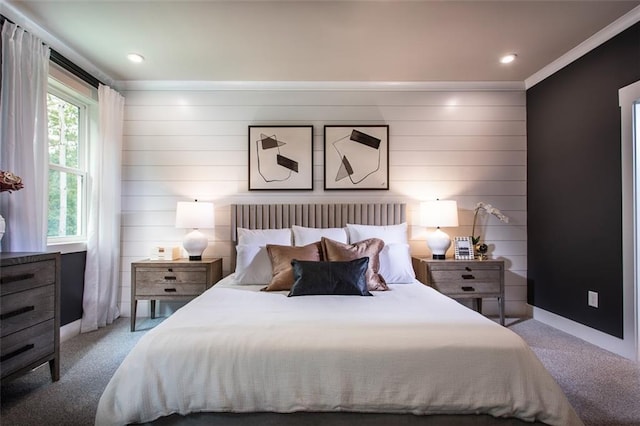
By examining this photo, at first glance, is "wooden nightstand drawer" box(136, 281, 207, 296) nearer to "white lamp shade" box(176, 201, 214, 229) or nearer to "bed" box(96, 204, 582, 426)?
"white lamp shade" box(176, 201, 214, 229)

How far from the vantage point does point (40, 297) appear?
Result: 6.71ft

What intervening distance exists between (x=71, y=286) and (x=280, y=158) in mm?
2365

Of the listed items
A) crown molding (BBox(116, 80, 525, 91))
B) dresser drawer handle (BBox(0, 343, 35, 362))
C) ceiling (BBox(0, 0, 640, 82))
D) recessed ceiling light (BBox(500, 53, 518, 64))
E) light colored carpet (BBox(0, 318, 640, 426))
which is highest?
recessed ceiling light (BBox(500, 53, 518, 64))

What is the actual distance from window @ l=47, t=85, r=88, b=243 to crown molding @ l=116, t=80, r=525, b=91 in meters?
0.64

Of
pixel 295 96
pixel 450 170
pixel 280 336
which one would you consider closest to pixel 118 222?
pixel 295 96

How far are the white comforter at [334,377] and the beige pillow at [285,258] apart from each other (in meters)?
1.01

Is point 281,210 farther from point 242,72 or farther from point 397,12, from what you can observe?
point 397,12

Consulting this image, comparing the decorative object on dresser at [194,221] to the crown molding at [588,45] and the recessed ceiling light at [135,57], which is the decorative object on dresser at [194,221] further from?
the crown molding at [588,45]

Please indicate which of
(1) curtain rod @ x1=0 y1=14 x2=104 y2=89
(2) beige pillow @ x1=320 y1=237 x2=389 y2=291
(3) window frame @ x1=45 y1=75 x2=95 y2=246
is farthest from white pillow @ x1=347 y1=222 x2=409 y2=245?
(1) curtain rod @ x1=0 y1=14 x2=104 y2=89

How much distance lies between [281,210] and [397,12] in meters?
2.11

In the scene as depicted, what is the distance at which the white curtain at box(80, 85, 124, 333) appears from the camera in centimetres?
318

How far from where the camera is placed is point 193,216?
10.7 ft

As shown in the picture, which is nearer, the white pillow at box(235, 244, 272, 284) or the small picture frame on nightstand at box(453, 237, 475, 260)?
the white pillow at box(235, 244, 272, 284)

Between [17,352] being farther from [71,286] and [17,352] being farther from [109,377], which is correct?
[71,286]
